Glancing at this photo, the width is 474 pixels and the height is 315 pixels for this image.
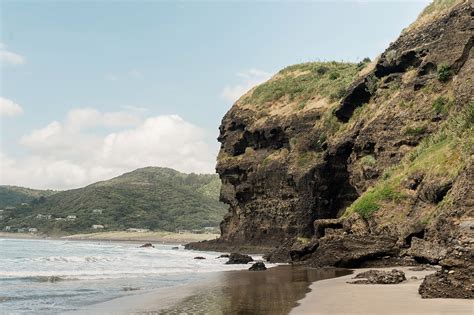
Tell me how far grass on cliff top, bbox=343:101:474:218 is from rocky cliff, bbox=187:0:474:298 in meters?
0.11

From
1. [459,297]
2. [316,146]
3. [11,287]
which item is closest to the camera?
[459,297]

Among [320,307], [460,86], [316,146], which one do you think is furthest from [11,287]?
[316,146]

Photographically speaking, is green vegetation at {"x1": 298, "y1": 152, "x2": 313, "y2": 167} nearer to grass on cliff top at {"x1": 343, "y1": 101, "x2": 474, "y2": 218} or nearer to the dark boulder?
grass on cliff top at {"x1": 343, "y1": 101, "x2": 474, "y2": 218}

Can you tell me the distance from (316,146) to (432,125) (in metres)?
18.6

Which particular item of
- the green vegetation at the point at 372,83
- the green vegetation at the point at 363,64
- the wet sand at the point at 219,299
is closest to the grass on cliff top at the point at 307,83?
the green vegetation at the point at 363,64

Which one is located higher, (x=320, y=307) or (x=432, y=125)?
(x=432, y=125)

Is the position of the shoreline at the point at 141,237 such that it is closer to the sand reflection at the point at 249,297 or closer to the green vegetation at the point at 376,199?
the green vegetation at the point at 376,199

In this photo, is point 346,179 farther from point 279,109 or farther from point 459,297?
point 459,297

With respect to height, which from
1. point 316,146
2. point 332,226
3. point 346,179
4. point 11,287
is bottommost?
point 11,287

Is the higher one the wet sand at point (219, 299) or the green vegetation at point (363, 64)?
the green vegetation at point (363, 64)

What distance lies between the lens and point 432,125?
36.9 meters

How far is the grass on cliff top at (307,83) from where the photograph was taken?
2474 inches

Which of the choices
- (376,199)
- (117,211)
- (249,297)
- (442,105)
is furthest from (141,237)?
(249,297)

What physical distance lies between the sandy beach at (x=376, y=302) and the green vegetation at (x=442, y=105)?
2230 centimetres
